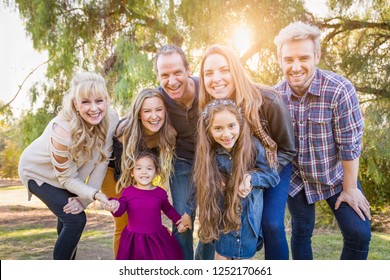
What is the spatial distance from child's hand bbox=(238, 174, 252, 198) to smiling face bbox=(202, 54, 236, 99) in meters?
0.40

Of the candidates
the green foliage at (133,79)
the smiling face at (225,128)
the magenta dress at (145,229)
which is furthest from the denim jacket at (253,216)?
the green foliage at (133,79)

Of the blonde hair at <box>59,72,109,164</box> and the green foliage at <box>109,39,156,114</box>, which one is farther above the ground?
the green foliage at <box>109,39,156,114</box>

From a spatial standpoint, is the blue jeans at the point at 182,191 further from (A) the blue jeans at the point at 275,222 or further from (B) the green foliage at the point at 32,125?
(B) the green foliage at the point at 32,125

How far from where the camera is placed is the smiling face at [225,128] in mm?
1952

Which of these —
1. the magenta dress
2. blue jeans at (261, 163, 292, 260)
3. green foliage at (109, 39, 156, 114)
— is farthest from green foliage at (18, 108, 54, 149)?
blue jeans at (261, 163, 292, 260)

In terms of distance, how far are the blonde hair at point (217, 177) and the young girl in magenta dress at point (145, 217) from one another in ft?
0.76

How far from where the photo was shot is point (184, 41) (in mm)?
4129

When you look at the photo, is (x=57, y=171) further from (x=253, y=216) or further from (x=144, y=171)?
(x=253, y=216)

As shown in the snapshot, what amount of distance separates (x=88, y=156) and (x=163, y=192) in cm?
43

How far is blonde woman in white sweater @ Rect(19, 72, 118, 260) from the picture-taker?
6.96ft

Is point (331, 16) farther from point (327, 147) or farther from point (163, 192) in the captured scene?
point (163, 192)

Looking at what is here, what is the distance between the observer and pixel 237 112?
196 centimetres

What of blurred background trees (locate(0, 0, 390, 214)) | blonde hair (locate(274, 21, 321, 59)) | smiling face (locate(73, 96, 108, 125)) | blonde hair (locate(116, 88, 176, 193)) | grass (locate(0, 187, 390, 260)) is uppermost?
blurred background trees (locate(0, 0, 390, 214))

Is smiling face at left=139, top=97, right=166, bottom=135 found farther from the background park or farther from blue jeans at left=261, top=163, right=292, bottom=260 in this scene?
the background park
